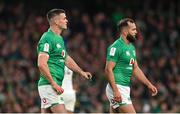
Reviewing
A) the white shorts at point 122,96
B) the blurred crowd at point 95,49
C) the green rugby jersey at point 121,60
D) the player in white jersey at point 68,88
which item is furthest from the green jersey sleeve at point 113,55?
the blurred crowd at point 95,49

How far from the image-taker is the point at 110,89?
38.7ft

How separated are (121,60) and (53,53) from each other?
1296 millimetres

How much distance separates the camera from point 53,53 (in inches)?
436

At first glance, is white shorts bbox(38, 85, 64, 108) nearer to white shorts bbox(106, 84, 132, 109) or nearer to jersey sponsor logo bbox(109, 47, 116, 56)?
white shorts bbox(106, 84, 132, 109)

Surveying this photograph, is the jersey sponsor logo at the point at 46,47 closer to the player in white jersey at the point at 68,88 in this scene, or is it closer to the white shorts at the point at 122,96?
the white shorts at the point at 122,96

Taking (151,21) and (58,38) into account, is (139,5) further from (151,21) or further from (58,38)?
(58,38)

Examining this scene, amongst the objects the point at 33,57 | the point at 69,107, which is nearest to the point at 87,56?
the point at 33,57

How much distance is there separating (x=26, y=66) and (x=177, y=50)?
16.5ft

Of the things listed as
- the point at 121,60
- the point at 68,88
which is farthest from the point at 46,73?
the point at 68,88

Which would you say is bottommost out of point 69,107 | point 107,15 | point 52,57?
point 69,107

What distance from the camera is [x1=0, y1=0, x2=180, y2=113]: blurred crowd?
1903 cm

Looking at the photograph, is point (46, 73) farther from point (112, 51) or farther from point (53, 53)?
point (112, 51)

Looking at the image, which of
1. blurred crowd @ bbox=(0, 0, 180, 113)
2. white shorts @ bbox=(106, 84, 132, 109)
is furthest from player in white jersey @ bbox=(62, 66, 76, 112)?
blurred crowd @ bbox=(0, 0, 180, 113)

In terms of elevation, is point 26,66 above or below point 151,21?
below
